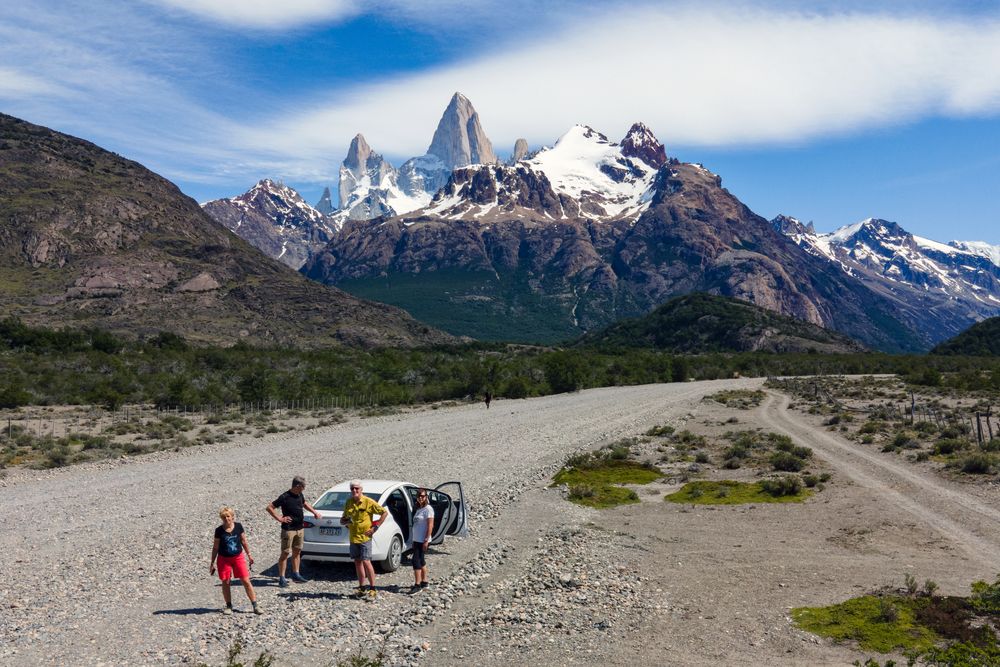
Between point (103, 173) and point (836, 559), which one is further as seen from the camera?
point (103, 173)

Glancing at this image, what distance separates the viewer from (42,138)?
173625 millimetres

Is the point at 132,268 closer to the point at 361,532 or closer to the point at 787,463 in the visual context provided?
the point at 787,463

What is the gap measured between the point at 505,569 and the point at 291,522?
15.9 ft

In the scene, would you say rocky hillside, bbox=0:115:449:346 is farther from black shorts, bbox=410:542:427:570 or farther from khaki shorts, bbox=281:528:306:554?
black shorts, bbox=410:542:427:570

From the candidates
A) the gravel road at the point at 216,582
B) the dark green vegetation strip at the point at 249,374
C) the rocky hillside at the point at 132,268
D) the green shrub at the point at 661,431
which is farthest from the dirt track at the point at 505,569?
the rocky hillside at the point at 132,268

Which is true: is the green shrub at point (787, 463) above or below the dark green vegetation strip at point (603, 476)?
above

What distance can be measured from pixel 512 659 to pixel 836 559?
954cm

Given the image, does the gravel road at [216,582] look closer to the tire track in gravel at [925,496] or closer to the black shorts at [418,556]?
the black shorts at [418,556]

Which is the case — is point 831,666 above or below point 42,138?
below

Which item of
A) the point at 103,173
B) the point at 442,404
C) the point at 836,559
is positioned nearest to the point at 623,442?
the point at 836,559

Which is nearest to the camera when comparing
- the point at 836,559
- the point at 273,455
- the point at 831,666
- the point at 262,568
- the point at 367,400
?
the point at 831,666

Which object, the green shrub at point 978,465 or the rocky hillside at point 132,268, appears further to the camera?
the rocky hillside at point 132,268

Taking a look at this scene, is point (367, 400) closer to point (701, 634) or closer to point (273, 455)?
point (273, 455)

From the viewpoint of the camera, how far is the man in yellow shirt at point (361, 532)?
44.7 ft
